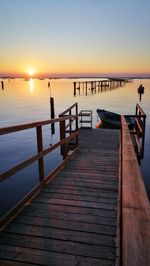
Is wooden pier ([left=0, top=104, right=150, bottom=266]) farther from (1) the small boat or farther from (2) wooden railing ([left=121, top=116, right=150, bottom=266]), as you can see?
(1) the small boat

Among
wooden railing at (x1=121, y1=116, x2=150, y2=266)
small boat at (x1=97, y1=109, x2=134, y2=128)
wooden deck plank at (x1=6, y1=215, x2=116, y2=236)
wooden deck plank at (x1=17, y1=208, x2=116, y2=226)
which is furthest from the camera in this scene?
small boat at (x1=97, y1=109, x2=134, y2=128)

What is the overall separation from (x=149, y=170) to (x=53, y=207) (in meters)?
7.78

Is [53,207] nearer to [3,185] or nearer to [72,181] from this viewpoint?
Result: [72,181]

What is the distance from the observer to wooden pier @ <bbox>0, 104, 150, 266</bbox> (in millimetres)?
1425

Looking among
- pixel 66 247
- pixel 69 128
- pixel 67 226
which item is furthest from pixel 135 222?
pixel 69 128

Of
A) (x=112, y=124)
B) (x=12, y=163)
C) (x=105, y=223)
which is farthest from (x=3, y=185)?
(x=112, y=124)

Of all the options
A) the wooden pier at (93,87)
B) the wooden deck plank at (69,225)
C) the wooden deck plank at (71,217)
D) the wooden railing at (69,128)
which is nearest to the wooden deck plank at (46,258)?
the wooden deck plank at (69,225)

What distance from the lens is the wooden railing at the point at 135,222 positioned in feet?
3.65

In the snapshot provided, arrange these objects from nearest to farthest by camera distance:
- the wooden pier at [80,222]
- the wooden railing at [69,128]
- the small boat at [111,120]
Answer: the wooden pier at [80,222], the wooden railing at [69,128], the small boat at [111,120]

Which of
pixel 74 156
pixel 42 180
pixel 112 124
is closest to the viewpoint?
pixel 42 180

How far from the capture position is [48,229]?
2729 millimetres

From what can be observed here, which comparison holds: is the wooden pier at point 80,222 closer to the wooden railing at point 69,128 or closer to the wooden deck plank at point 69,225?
the wooden deck plank at point 69,225

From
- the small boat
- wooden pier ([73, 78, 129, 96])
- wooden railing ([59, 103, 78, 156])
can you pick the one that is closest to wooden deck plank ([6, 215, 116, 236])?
wooden railing ([59, 103, 78, 156])

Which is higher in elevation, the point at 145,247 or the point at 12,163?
the point at 145,247
